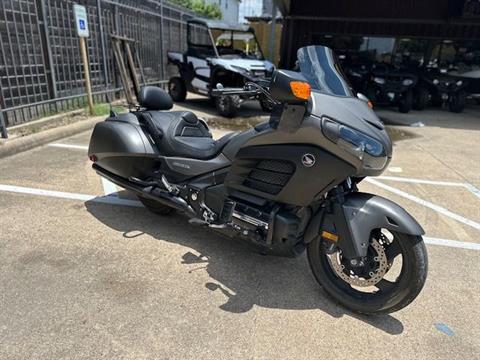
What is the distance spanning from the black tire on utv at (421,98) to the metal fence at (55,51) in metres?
8.43

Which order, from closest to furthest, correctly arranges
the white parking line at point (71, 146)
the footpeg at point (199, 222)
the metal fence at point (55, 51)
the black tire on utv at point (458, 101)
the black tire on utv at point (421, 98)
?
the footpeg at point (199, 222) → the white parking line at point (71, 146) → the metal fence at point (55, 51) → the black tire on utv at point (421, 98) → the black tire on utv at point (458, 101)

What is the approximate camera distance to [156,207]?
3.54 metres

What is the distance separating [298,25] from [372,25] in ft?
8.59

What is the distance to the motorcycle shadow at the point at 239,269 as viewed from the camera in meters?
2.44

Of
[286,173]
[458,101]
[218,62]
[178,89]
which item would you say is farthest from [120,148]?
[458,101]

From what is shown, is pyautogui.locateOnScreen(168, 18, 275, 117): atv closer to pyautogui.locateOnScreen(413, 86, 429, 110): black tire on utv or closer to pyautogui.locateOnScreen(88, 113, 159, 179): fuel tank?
pyautogui.locateOnScreen(88, 113, 159, 179): fuel tank

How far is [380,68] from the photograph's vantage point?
11.4 m

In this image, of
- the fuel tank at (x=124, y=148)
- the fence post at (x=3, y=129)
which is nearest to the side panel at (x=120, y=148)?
the fuel tank at (x=124, y=148)

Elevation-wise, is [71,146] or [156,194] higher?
[156,194]

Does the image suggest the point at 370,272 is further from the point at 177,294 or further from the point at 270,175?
the point at 177,294

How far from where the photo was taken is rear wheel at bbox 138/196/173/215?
3.52m

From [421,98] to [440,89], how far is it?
654mm

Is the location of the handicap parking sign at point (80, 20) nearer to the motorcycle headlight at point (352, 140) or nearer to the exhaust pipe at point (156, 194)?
the exhaust pipe at point (156, 194)

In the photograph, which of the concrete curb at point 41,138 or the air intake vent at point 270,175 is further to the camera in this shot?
the concrete curb at point 41,138
